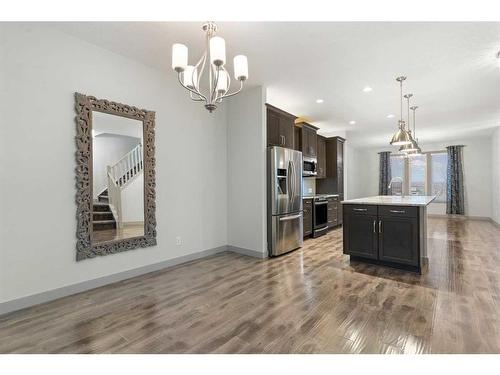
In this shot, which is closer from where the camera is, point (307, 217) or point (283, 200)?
point (283, 200)

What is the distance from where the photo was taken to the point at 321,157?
685 cm

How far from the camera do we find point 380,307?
7.84 feet

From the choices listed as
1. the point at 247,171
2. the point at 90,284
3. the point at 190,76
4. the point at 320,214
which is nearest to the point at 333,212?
the point at 320,214

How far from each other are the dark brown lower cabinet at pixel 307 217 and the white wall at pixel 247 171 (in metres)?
1.55

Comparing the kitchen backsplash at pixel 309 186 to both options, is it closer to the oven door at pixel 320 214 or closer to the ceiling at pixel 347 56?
the oven door at pixel 320 214

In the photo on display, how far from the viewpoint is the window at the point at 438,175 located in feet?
29.5

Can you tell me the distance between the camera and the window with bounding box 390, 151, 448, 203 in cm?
903

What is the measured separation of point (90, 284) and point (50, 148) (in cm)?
152

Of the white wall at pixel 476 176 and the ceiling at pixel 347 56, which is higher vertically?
the ceiling at pixel 347 56

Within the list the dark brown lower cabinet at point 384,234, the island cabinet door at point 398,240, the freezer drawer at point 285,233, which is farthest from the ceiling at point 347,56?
the freezer drawer at point 285,233

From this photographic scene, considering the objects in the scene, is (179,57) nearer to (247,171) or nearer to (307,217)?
(247,171)

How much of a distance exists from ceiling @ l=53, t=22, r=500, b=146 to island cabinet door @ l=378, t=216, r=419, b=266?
2083mm

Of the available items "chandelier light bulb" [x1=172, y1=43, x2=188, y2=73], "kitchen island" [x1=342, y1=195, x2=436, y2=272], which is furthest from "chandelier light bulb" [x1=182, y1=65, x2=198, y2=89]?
"kitchen island" [x1=342, y1=195, x2=436, y2=272]
